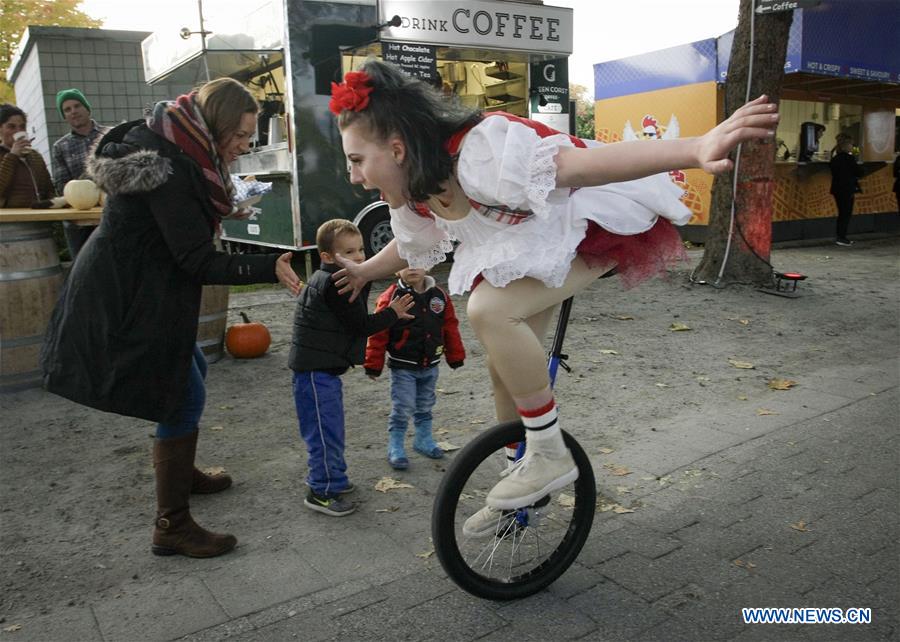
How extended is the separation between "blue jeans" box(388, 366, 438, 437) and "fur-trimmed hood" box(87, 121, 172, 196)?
1702 millimetres

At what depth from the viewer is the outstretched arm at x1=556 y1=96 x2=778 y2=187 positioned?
1.86 m

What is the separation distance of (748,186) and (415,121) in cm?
736

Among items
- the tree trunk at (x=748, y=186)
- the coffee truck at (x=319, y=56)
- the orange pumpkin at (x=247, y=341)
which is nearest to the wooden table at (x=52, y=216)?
the orange pumpkin at (x=247, y=341)

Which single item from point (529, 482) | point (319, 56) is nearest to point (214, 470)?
point (529, 482)

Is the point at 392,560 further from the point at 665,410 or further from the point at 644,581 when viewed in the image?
the point at 665,410

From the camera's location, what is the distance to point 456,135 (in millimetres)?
2324

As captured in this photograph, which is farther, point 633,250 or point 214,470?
point 214,470

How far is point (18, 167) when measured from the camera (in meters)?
6.16

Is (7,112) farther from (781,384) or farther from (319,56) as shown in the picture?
(781,384)

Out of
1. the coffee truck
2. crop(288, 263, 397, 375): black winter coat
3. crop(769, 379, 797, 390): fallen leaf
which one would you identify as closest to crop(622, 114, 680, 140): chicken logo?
the coffee truck

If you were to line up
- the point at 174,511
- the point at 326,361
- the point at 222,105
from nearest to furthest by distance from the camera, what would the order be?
the point at 222,105 < the point at 174,511 < the point at 326,361

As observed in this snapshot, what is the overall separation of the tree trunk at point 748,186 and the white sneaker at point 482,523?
6.89 metres

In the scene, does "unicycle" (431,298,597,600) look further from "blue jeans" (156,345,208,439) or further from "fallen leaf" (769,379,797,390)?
"fallen leaf" (769,379,797,390)

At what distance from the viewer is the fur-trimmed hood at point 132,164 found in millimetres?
2688
